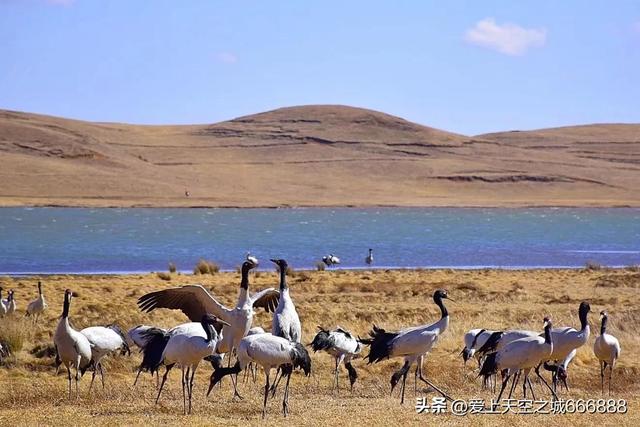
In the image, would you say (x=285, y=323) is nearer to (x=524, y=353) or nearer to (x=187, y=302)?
(x=187, y=302)

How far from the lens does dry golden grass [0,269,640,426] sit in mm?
11281

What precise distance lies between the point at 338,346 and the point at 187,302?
7.65 feet

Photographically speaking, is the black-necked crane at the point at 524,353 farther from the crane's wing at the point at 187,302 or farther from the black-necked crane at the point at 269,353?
the crane's wing at the point at 187,302

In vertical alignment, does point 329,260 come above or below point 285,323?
below

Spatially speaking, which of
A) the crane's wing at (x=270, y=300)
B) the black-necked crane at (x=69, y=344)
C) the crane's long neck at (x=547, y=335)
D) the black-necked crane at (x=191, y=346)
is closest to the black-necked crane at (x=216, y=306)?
the black-necked crane at (x=191, y=346)

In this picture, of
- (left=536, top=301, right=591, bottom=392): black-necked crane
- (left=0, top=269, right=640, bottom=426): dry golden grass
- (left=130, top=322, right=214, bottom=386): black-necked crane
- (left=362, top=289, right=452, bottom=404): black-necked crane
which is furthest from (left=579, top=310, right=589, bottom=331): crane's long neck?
(left=130, top=322, right=214, bottom=386): black-necked crane

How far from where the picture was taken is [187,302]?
13.3 meters

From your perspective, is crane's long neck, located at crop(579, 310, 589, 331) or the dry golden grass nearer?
the dry golden grass

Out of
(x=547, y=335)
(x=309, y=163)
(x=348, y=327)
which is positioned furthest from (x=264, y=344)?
(x=309, y=163)

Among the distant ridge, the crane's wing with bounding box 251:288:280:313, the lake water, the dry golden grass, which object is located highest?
the distant ridge

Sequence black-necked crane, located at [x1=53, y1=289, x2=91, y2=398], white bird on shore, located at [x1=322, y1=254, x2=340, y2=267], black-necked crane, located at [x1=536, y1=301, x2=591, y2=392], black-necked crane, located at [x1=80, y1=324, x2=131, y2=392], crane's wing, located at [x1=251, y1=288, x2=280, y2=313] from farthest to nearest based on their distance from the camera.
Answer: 1. white bird on shore, located at [x1=322, y1=254, x2=340, y2=267]
2. crane's wing, located at [x1=251, y1=288, x2=280, y2=313]
3. black-necked crane, located at [x1=80, y1=324, x2=131, y2=392]
4. black-necked crane, located at [x1=536, y1=301, x2=591, y2=392]
5. black-necked crane, located at [x1=53, y1=289, x2=91, y2=398]

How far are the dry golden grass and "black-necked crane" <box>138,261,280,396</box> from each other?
0.77m

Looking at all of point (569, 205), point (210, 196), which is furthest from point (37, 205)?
point (569, 205)

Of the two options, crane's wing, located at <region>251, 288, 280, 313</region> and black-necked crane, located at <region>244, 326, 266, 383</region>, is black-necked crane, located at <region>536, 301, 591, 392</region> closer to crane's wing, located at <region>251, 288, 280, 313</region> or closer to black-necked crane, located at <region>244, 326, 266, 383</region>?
crane's wing, located at <region>251, 288, 280, 313</region>
